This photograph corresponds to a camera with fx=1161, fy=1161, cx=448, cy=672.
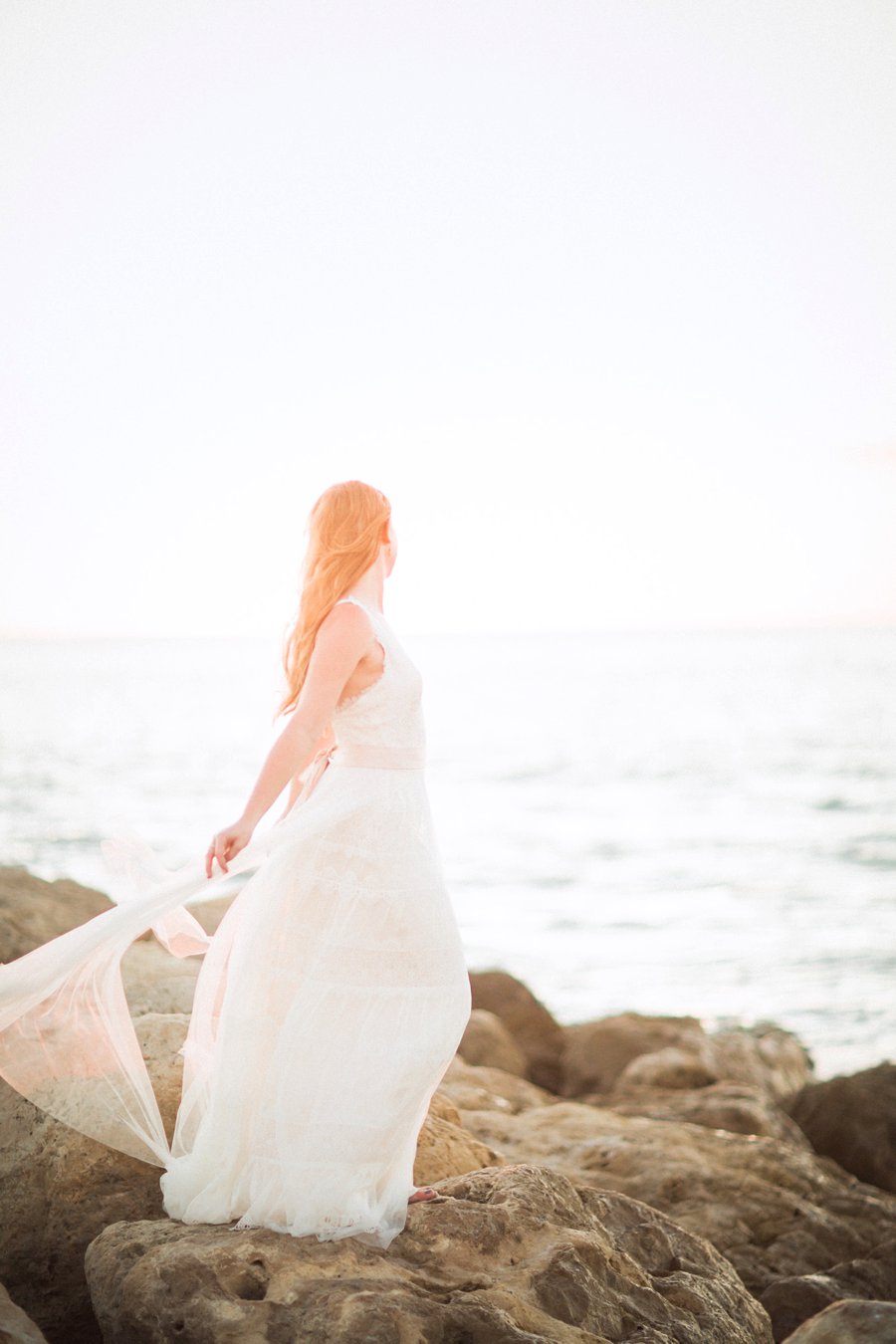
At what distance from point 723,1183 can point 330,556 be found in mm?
3765

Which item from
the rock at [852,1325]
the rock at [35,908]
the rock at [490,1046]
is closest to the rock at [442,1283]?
the rock at [852,1325]

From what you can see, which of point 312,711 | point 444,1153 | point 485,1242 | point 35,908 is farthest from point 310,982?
point 35,908

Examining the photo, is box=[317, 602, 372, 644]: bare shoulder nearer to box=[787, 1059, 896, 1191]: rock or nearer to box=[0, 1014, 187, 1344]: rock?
box=[0, 1014, 187, 1344]: rock

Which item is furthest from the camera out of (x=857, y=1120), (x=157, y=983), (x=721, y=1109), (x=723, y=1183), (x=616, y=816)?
(x=616, y=816)

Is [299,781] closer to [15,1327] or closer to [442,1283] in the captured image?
[442,1283]

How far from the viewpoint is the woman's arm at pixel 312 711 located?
146 inches

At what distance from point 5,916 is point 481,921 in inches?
623

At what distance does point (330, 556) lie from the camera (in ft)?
12.9

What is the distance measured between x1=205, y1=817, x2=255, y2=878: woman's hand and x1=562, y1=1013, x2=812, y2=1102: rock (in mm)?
5769

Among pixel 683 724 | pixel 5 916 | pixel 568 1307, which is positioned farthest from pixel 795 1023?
pixel 683 724

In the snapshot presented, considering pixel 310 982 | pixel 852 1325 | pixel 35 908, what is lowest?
pixel 852 1325

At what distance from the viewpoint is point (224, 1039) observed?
3.72m

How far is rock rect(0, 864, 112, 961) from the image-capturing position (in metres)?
6.48

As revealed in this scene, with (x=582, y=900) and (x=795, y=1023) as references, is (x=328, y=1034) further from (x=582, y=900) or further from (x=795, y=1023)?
(x=582, y=900)
